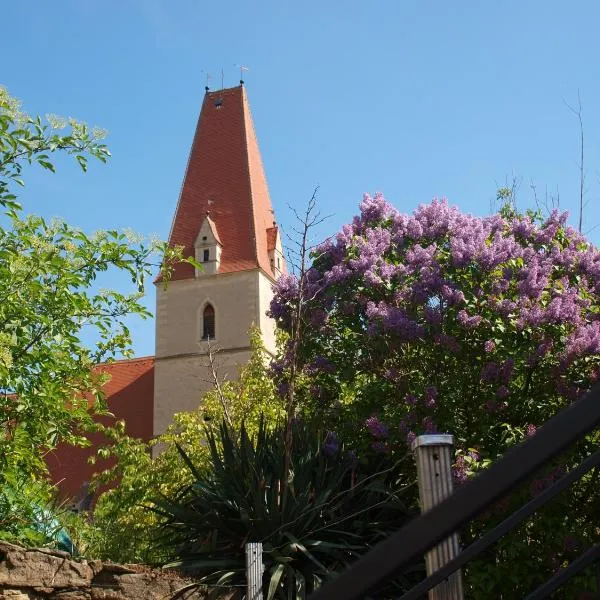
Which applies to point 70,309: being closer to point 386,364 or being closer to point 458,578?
point 386,364

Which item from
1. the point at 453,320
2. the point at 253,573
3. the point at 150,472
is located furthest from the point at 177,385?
the point at 253,573

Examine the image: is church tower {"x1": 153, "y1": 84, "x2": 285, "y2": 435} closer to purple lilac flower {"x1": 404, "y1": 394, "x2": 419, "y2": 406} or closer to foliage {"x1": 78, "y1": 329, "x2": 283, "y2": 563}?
foliage {"x1": 78, "y1": 329, "x2": 283, "y2": 563}

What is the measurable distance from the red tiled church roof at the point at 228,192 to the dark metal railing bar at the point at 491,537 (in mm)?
35894

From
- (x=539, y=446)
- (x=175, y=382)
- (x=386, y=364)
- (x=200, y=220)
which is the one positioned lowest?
(x=539, y=446)

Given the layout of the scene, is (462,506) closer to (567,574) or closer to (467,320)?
(567,574)

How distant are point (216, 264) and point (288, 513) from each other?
3149 centimetres

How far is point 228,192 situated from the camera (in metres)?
38.9

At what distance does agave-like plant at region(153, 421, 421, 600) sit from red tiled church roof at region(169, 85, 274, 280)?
1160 inches

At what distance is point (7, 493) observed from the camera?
7387mm

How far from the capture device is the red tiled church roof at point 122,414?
35531 mm

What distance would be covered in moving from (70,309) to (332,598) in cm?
643

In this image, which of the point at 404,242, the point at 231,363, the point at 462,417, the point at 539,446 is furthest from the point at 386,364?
the point at 231,363

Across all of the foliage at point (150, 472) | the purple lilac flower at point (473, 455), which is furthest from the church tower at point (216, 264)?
the purple lilac flower at point (473, 455)

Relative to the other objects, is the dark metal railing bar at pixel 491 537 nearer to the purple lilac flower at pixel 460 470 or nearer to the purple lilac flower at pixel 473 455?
the purple lilac flower at pixel 460 470
